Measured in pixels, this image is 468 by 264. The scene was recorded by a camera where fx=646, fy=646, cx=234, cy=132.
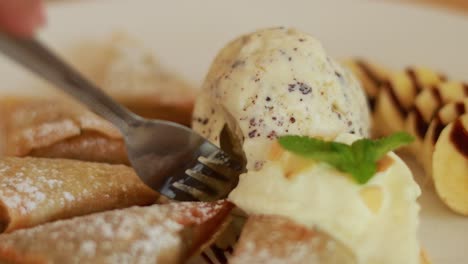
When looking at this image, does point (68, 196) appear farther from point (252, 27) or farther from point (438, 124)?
point (252, 27)

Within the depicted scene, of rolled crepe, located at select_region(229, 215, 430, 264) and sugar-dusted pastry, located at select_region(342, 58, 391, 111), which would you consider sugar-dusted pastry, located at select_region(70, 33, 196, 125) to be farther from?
rolled crepe, located at select_region(229, 215, 430, 264)

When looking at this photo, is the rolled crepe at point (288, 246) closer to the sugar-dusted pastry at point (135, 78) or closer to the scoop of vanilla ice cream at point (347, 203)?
the scoop of vanilla ice cream at point (347, 203)

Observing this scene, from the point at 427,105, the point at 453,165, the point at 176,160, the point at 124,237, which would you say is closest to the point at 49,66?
the point at 124,237

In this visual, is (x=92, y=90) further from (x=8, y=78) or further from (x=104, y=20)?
(x=104, y=20)

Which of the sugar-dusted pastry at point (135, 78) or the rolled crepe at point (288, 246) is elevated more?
the sugar-dusted pastry at point (135, 78)

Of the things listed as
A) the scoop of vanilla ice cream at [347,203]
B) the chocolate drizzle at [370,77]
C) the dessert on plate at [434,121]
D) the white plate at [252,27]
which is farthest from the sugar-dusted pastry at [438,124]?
the white plate at [252,27]

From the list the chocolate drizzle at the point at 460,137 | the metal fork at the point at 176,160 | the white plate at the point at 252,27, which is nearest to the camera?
the metal fork at the point at 176,160

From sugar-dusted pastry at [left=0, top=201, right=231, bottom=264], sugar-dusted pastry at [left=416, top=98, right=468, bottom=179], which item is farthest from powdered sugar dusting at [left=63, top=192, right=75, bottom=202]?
sugar-dusted pastry at [left=416, top=98, right=468, bottom=179]
